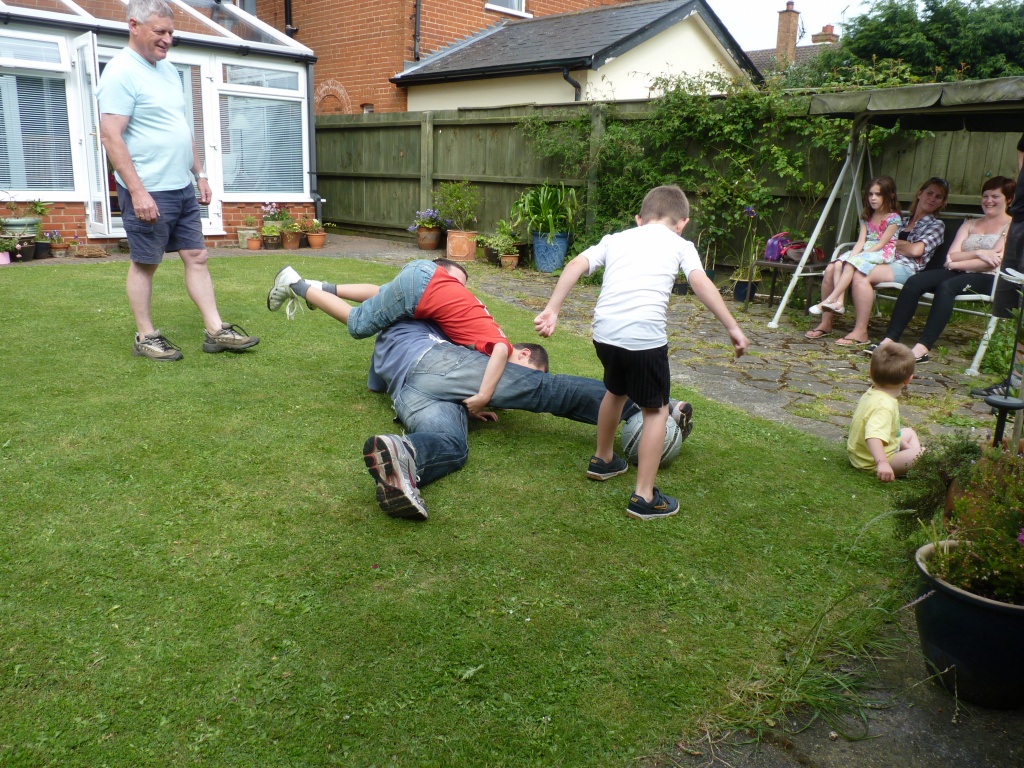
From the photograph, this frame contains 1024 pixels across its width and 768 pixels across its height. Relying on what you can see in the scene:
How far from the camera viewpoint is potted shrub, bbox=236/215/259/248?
37.4 ft

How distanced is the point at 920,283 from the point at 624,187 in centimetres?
425

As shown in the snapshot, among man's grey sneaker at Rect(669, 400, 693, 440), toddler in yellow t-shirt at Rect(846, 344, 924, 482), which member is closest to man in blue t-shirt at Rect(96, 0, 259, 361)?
man's grey sneaker at Rect(669, 400, 693, 440)

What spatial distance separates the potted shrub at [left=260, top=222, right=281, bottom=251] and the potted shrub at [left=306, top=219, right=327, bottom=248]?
48cm

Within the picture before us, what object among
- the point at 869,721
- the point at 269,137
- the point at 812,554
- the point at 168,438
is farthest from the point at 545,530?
the point at 269,137

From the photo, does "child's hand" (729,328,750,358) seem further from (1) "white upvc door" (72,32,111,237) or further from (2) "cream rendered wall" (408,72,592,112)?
(2) "cream rendered wall" (408,72,592,112)

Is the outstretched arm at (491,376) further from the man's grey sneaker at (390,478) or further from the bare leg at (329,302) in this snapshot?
the bare leg at (329,302)

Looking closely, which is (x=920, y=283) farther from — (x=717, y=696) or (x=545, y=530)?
Answer: (x=717, y=696)

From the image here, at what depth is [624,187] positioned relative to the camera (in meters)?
9.70

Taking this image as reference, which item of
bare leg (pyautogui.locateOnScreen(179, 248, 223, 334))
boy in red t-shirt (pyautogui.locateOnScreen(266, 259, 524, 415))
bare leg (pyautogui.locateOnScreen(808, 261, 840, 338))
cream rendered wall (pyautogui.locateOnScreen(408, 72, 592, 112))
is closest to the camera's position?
boy in red t-shirt (pyautogui.locateOnScreen(266, 259, 524, 415))

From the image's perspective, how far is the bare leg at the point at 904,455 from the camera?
141 inches

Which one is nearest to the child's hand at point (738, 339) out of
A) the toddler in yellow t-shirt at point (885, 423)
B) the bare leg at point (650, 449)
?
the bare leg at point (650, 449)

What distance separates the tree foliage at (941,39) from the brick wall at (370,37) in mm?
11061

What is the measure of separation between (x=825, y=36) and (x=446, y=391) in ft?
114

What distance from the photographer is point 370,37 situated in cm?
1478
